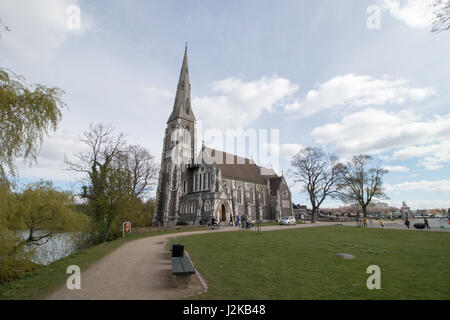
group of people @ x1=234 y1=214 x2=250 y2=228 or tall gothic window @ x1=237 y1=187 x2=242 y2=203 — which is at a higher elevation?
tall gothic window @ x1=237 y1=187 x2=242 y2=203

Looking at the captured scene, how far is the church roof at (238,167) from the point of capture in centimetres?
4003

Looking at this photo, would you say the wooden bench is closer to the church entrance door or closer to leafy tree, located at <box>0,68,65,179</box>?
leafy tree, located at <box>0,68,65,179</box>

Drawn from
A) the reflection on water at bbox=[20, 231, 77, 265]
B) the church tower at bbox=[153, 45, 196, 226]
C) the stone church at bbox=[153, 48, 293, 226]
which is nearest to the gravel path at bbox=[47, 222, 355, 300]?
the reflection on water at bbox=[20, 231, 77, 265]

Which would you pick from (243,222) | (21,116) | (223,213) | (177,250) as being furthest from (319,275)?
(223,213)

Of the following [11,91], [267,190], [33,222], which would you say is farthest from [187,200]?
[11,91]

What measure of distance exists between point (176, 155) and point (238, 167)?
12752 mm

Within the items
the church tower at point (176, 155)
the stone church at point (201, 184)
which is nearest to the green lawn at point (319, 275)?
the stone church at point (201, 184)

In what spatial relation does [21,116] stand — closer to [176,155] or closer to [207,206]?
[207,206]

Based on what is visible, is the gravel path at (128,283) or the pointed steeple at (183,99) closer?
the gravel path at (128,283)

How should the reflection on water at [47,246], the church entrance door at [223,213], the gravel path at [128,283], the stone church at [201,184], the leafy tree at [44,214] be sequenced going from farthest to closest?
the church entrance door at [223,213] → the stone church at [201,184] → the reflection on water at [47,246] → the leafy tree at [44,214] → the gravel path at [128,283]

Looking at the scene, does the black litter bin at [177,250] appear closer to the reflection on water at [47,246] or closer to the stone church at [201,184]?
the reflection on water at [47,246]

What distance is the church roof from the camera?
40031 millimetres
